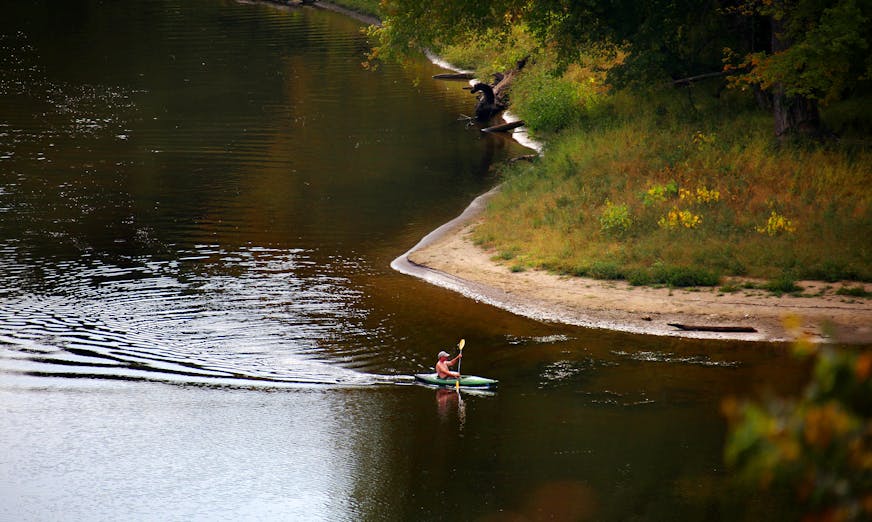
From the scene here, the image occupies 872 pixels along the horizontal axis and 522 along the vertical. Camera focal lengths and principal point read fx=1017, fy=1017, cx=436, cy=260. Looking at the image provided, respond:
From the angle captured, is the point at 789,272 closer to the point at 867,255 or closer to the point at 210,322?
the point at 867,255

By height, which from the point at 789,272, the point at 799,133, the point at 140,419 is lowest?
the point at 140,419

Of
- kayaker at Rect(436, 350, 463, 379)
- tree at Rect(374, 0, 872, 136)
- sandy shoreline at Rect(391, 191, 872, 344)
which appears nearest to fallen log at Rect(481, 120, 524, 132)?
tree at Rect(374, 0, 872, 136)

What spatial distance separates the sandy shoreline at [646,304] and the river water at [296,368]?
26.6 inches

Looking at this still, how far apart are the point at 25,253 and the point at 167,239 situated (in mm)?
4131

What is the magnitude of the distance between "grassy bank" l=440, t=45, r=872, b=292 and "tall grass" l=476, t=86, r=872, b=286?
0.12 feet

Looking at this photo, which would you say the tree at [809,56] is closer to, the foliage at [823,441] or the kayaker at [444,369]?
the kayaker at [444,369]

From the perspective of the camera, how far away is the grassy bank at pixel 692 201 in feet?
85.1

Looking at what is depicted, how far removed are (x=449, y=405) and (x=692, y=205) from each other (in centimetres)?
1158

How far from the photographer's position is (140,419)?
64.7 feet

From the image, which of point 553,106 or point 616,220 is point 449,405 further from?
point 553,106

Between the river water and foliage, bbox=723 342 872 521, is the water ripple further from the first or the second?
foliage, bbox=723 342 872 521

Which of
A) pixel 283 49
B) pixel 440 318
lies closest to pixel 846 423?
pixel 440 318

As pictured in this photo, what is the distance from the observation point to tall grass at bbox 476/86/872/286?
25938 millimetres

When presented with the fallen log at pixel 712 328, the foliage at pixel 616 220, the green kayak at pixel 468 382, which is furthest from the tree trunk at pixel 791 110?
the green kayak at pixel 468 382
